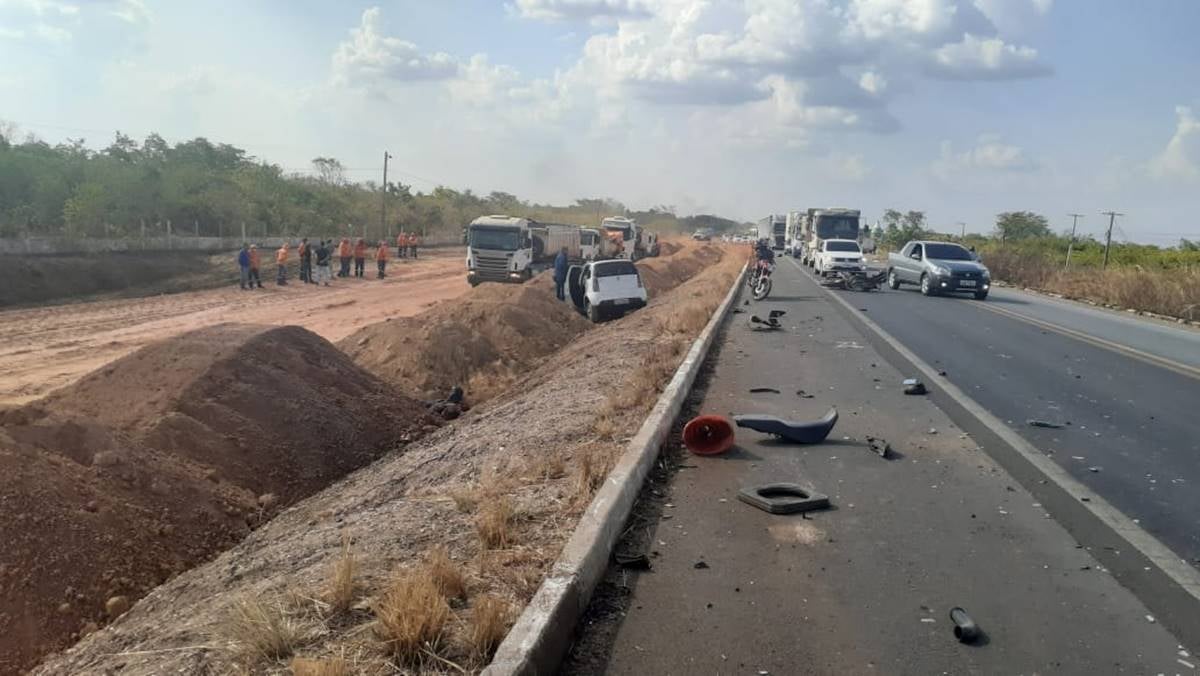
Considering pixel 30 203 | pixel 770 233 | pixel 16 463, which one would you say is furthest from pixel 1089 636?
pixel 770 233

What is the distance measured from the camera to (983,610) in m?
4.75

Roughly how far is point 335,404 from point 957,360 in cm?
978

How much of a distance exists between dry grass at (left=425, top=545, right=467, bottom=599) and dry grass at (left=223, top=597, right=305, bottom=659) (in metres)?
0.67

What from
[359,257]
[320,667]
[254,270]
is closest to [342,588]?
[320,667]

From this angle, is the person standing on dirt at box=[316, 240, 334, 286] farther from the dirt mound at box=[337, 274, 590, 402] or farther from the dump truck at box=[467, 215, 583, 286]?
the dirt mound at box=[337, 274, 590, 402]

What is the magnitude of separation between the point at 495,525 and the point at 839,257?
3109cm

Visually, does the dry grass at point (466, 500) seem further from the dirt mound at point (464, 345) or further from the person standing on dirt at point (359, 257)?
the person standing on dirt at point (359, 257)

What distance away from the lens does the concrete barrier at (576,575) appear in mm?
3766

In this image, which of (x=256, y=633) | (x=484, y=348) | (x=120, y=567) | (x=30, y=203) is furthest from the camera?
(x=30, y=203)

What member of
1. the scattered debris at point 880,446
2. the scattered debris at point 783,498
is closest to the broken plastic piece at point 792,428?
the scattered debris at point 880,446

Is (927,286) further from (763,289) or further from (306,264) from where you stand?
(306,264)

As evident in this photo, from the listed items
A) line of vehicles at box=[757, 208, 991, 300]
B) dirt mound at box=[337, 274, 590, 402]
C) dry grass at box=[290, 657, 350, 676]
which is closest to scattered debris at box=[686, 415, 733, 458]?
dry grass at box=[290, 657, 350, 676]

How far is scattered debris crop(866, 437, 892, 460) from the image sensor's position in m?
8.10

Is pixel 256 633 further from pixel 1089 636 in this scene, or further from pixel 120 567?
pixel 120 567
